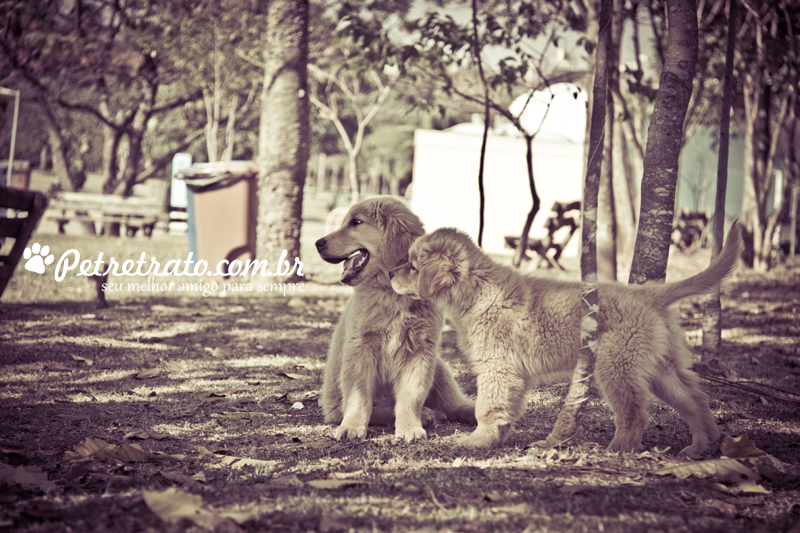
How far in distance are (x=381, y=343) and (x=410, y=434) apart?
57 centimetres

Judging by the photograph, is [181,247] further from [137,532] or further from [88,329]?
[137,532]

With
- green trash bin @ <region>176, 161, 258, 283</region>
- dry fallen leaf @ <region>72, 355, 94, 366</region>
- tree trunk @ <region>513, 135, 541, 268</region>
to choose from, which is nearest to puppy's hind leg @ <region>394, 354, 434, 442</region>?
dry fallen leaf @ <region>72, 355, 94, 366</region>

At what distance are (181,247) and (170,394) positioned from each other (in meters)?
12.2

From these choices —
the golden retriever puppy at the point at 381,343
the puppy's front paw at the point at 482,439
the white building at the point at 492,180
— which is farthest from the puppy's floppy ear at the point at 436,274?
the white building at the point at 492,180

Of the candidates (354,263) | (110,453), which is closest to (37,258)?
(354,263)

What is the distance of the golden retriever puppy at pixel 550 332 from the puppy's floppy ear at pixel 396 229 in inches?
11.4

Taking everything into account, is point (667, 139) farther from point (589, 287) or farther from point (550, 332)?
point (550, 332)

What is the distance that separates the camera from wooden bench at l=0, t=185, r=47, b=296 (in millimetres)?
3854

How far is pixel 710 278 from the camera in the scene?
327 cm

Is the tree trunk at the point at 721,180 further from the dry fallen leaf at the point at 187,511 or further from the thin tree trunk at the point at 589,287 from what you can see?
the dry fallen leaf at the point at 187,511

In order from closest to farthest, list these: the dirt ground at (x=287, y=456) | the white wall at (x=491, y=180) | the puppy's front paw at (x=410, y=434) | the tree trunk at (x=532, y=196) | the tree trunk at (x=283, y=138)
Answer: the dirt ground at (x=287, y=456)
the puppy's front paw at (x=410, y=434)
the tree trunk at (x=532, y=196)
the tree trunk at (x=283, y=138)
the white wall at (x=491, y=180)

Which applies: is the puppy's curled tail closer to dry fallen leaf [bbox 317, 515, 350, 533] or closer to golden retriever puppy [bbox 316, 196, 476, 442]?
golden retriever puppy [bbox 316, 196, 476, 442]

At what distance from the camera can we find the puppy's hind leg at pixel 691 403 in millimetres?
3338

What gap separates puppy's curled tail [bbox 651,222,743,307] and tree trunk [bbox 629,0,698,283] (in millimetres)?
1327
